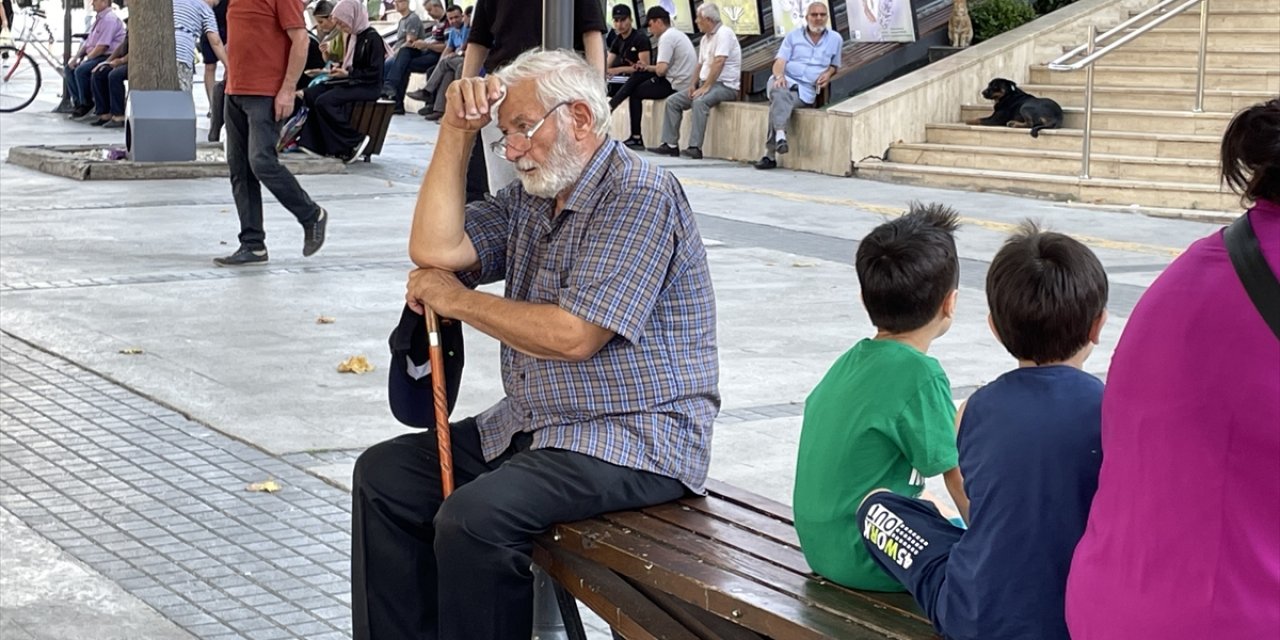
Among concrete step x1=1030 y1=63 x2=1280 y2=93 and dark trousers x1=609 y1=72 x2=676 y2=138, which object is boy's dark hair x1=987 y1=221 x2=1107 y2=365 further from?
dark trousers x1=609 y1=72 x2=676 y2=138

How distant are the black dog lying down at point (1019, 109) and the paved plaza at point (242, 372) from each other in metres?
2.13

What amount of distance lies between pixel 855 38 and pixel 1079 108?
3.95m

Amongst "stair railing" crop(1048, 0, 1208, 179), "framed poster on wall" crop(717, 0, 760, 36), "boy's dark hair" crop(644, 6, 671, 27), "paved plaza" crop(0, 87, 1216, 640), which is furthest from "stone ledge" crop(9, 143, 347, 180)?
"framed poster on wall" crop(717, 0, 760, 36)

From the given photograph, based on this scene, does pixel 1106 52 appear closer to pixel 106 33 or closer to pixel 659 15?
pixel 659 15

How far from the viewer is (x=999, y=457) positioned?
2.67m

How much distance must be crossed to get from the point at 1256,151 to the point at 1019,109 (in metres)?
14.2

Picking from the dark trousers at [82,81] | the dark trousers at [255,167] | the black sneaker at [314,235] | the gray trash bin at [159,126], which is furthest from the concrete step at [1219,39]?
the dark trousers at [82,81]

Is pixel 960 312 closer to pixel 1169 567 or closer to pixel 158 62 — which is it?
pixel 1169 567

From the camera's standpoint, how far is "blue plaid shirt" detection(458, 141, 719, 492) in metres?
3.50

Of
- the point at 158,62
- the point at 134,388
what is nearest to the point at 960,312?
the point at 134,388

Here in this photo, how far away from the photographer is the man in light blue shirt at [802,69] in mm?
17125

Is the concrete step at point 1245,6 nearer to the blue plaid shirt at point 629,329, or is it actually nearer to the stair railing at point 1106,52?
the stair railing at point 1106,52

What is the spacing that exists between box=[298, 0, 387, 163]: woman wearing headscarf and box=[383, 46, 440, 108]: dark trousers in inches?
281

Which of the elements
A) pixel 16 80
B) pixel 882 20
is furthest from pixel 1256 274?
pixel 16 80
